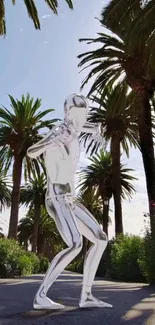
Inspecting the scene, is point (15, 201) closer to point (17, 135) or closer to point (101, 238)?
point (17, 135)

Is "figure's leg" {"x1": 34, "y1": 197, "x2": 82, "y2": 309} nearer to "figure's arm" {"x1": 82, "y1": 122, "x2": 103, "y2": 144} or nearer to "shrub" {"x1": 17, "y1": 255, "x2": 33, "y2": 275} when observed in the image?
"figure's arm" {"x1": 82, "y1": 122, "x2": 103, "y2": 144}

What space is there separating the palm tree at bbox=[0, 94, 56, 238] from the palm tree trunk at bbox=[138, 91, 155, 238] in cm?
934

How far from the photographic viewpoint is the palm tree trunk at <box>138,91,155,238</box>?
16953 mm

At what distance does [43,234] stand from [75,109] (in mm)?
53880

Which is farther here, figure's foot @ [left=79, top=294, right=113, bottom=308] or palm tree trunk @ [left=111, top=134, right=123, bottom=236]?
palm tree trunk @ [left=111, top=134, right=123, bottom=236]

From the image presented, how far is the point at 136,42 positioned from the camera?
512 inches

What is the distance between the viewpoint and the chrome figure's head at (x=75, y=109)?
17.4 feet

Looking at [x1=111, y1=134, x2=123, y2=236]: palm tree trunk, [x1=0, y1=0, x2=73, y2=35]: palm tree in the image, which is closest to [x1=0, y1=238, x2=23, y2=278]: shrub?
[x1=0, y1=0, x2=73, y2=35]: palm tree

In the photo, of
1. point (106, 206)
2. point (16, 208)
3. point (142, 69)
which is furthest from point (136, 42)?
point (106, 206)

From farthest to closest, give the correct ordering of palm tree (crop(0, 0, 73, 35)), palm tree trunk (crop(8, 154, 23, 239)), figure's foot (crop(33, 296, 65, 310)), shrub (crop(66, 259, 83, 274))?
shrub (crop(66, 259, 83, 274)) → palm tree trunk (crop(8, 154, 23, 239)) → palm tree (crop(0, 0, 73, 35)) → figure's foot (crop(33, 296, 65, 310))

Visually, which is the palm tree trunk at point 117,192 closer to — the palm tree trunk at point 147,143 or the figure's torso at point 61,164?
the palm tree trunk at point 147,143

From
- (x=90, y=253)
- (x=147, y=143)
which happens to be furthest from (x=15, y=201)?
(x=90, y=253)

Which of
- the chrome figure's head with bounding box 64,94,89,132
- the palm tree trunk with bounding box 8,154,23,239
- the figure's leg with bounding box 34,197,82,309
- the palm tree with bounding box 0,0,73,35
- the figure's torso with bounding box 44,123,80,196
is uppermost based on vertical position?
the palm tree with bounding box 0,0,73,35

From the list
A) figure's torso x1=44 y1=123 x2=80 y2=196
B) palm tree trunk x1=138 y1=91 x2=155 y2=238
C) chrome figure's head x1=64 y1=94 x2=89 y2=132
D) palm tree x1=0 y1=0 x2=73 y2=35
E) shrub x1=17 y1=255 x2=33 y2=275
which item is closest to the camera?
figure's torso x1=44 y1=123 x2=80 y2=196
